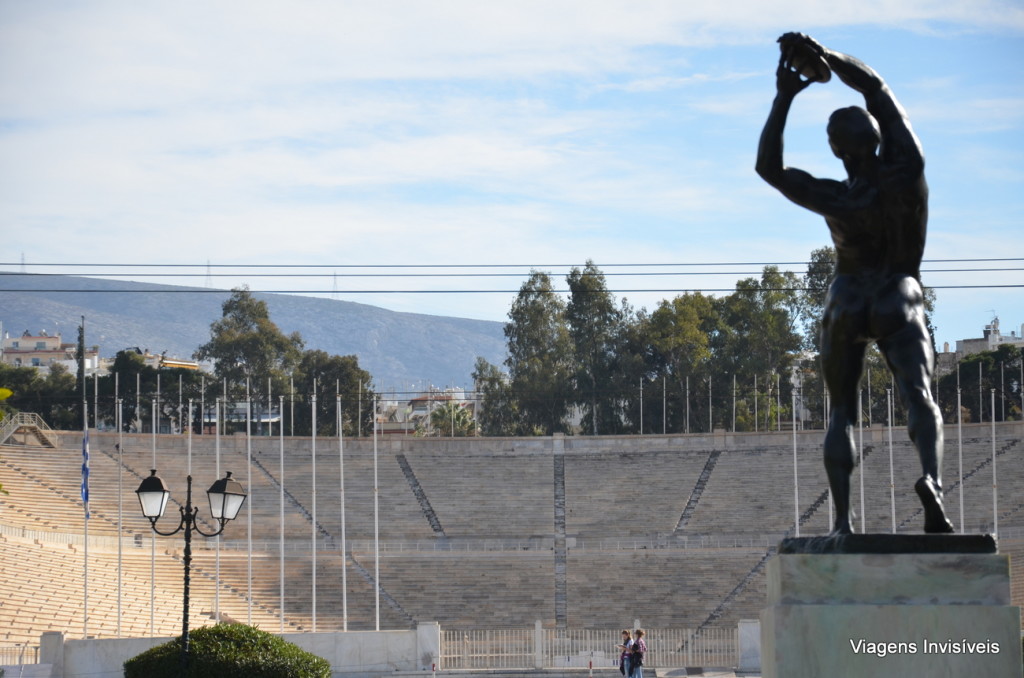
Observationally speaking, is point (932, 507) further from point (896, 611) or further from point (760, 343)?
point (760, 343)

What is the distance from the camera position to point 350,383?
229 ft

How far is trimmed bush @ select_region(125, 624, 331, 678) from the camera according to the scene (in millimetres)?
15484

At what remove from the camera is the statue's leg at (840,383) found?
7.16 m

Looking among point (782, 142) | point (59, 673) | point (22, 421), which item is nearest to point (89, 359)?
point (22, 421)

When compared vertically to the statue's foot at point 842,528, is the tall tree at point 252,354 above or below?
above

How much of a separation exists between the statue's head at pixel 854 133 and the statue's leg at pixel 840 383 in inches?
27.6

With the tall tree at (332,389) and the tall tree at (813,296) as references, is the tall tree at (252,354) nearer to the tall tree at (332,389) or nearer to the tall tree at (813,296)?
the tall tree at (332,389)

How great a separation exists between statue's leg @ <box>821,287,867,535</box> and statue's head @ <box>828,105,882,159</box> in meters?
→ 0.70

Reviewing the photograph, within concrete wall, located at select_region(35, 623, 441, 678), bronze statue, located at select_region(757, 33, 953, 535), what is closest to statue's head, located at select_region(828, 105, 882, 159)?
bronze statue, located at select_region(757, 33, 953, 535)

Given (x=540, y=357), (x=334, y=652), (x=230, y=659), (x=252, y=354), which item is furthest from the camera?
(x=252, y=354)

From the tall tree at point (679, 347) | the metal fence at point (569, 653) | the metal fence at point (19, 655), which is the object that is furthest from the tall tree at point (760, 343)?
the metal fence at point (19, 655)

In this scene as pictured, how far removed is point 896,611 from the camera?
21.3 ft

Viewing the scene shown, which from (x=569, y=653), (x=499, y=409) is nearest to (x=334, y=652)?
(x=569, y=653)

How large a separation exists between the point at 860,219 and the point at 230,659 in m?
10.6
